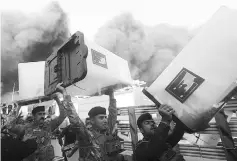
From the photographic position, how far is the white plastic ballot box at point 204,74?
1.26 m

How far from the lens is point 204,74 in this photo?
135 centimetres

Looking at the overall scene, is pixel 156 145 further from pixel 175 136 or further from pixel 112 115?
pixel 112 115

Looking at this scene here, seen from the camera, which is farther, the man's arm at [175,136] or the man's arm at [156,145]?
the man's arm at [175,136]

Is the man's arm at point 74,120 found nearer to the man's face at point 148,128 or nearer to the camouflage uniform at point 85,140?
the camouflage uniform at point 85,140

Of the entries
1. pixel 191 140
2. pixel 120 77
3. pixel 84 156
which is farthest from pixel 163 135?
pixel 84 156

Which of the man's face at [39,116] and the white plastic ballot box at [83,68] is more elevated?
the white plastic ballot box at [83,68]

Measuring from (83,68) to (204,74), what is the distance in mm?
1188

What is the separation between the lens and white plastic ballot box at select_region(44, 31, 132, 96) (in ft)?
5.95

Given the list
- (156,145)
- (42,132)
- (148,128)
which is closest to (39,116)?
(42,132)

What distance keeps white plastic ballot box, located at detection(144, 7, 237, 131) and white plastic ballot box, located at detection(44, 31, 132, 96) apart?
81cm

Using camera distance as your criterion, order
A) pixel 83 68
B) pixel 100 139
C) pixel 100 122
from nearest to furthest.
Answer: pixel 83 68 < pixel 100 139 < pixel 100 122

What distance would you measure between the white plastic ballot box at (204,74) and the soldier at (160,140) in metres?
0.14

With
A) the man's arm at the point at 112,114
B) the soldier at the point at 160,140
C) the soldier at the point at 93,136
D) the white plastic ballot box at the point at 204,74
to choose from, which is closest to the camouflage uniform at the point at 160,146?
the soldier at the point at 160,140

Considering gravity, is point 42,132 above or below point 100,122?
below
